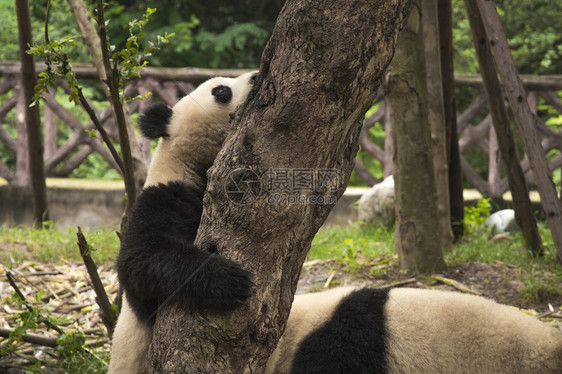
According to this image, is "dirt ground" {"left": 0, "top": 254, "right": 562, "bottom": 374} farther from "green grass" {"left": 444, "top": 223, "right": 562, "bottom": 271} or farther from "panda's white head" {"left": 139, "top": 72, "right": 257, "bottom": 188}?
"panda's white head" {"left": 139, "top": 72, "right": 257, "bottom": 188}

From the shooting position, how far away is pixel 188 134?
9.14ft

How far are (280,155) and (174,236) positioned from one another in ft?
2.33

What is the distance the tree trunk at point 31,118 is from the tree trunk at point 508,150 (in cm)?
364

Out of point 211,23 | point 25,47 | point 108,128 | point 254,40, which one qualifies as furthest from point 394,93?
point 211,23

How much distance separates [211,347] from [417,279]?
2.66 meters

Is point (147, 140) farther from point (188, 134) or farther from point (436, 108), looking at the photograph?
point (188, 134)

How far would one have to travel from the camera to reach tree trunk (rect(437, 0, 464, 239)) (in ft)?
16.7

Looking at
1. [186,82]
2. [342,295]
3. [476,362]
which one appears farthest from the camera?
[186,82]

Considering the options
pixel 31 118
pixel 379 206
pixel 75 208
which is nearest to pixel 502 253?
pixel 379 206

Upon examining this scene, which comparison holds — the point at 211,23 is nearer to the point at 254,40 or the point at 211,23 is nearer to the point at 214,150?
the point at 254,40

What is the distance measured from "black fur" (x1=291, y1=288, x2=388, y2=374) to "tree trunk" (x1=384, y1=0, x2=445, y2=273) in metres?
1.84

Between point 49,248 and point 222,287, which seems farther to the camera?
point 49,248

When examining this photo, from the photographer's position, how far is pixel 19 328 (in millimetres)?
2873

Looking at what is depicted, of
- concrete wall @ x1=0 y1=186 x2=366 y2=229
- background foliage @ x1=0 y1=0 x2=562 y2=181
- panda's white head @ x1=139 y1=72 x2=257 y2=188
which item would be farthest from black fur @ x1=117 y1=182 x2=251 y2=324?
concrete wall @ x1=0 y1=186 x2=366 y2=229
